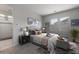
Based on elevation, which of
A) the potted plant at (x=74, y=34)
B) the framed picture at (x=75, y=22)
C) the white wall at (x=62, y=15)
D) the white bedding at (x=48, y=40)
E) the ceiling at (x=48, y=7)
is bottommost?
the white bedding at (x=48, y=40)

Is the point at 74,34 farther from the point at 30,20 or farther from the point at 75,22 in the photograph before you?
the point at 30,20

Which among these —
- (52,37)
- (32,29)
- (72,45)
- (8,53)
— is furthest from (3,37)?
(72,45)

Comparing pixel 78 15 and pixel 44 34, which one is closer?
pixel 78 15

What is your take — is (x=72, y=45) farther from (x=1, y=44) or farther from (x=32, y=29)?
(x=1, y=44)

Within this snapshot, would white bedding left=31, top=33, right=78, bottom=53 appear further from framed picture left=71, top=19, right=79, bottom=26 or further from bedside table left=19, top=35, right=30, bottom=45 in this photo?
framed picture left=71, top=19, right=79, bottom=26

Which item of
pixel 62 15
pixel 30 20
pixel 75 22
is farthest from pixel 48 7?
pixel 75 22

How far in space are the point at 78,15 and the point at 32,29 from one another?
36.0 inches

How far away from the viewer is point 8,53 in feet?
4.52

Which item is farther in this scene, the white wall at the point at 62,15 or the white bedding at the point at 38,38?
the white bedding at the point at 38,38

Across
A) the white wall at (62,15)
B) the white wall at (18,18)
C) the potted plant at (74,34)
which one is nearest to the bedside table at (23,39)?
the white wall at (18,18)

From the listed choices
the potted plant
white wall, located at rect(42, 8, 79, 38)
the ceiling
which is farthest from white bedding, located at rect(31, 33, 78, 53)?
the ceiling

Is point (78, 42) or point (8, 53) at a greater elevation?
point (78, 42)

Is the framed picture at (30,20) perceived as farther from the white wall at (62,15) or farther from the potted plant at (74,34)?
the potted plant at (74,34)
